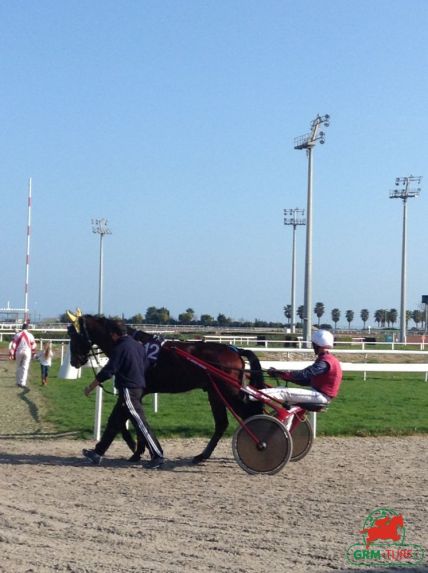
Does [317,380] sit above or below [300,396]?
above

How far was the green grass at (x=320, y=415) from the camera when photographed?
11.6 m

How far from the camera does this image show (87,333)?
31.5 ft

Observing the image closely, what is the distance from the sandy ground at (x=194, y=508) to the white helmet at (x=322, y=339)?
134 centimetres

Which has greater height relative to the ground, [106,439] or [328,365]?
[328,365]

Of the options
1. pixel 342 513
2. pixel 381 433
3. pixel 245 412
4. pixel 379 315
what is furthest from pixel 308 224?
pixel 379 315

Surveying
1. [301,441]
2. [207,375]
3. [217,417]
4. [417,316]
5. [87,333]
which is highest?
[417,316]

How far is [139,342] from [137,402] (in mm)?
692

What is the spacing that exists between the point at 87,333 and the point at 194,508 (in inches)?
134

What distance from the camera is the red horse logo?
5.81 m

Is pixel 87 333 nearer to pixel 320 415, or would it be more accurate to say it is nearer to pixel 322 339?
pixel 322 339

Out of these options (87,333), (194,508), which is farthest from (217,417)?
(194,508)

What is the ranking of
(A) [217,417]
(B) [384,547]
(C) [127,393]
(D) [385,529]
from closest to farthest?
(B) [384,547] < (D) [385,529] < (C) [127,393] < (A) [217,417]

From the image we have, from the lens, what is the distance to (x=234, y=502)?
7.02 m

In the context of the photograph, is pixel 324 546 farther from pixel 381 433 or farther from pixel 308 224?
pixel 308 224
